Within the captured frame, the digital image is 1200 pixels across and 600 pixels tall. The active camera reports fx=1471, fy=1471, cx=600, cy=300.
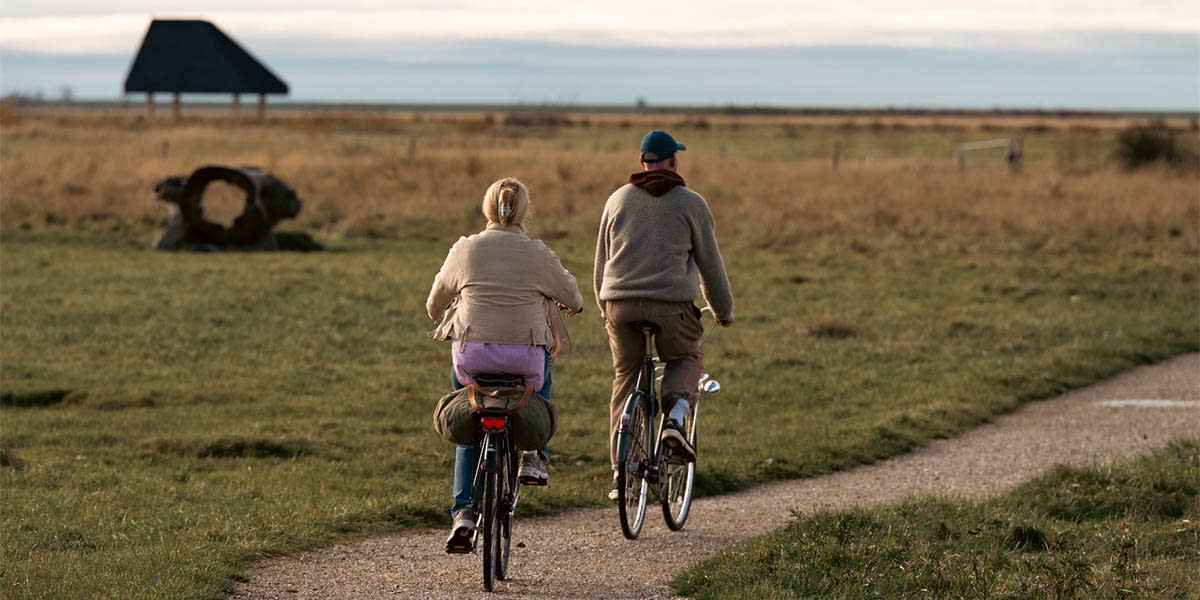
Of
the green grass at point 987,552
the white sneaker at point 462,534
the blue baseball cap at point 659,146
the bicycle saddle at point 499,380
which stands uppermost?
the blue baseball cap at point 659,146

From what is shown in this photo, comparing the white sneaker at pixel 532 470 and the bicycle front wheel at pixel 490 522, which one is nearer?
the bicycle front wheel at pixel 490 522

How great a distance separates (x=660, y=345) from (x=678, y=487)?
1007 millimetres

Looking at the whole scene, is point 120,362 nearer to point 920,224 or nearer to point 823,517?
point 823,517

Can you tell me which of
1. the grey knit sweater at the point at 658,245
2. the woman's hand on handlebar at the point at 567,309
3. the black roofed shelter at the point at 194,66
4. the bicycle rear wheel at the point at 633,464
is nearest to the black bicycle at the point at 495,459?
the woman's hand on handlebar at the point at 567,309

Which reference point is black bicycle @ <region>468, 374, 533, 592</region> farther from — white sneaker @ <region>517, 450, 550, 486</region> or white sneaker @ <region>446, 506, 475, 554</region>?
white sneaker @ <region>517, 450, 550, 486</region>

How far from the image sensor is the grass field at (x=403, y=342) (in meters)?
8.21

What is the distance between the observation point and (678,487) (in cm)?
768

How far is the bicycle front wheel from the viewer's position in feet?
19.9

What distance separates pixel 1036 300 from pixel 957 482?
9.88 metres

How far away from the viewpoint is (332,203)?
30453 mm

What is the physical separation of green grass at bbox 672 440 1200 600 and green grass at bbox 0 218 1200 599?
1.97 metres

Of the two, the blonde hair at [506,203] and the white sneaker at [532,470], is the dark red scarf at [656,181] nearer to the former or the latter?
the blonde hair at [506,203]

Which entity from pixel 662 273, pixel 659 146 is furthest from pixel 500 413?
pixel 659 146

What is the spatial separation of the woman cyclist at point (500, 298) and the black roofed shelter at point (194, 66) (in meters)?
77.9
